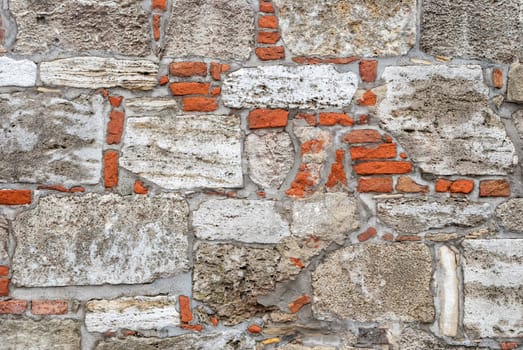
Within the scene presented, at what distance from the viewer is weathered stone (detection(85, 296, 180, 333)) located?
227cm

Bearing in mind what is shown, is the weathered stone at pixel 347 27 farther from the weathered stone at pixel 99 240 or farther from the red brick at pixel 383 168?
the weathered stone at pixel 99 240

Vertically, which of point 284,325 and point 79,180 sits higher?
point 79,180

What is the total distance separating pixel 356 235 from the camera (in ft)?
7.64

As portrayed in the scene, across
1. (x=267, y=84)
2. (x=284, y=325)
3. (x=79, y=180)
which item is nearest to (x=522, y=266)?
(x=284, y=325)

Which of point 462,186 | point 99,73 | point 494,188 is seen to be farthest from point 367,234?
point 99,73

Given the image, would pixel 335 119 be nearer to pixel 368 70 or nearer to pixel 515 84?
pixel 368 70

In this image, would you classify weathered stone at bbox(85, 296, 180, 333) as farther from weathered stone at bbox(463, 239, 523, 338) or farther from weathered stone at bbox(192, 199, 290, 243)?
weathered stone at bbox(463, 239, 523, 338)

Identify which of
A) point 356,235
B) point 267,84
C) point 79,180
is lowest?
point 356,235

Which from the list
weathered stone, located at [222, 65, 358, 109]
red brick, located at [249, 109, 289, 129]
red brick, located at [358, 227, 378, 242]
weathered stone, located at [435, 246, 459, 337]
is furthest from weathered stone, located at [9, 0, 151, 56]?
weathered stone, located at [435, 246, 459, 337]

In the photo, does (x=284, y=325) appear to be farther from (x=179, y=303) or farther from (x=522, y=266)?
(x=522, y=266)

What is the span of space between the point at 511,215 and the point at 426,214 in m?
0.35

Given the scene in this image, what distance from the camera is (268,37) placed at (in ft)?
7.70

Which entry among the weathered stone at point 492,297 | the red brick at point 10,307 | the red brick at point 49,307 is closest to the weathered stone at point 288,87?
the weathered stone at point 492,297

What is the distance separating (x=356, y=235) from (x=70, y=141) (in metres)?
1.22
